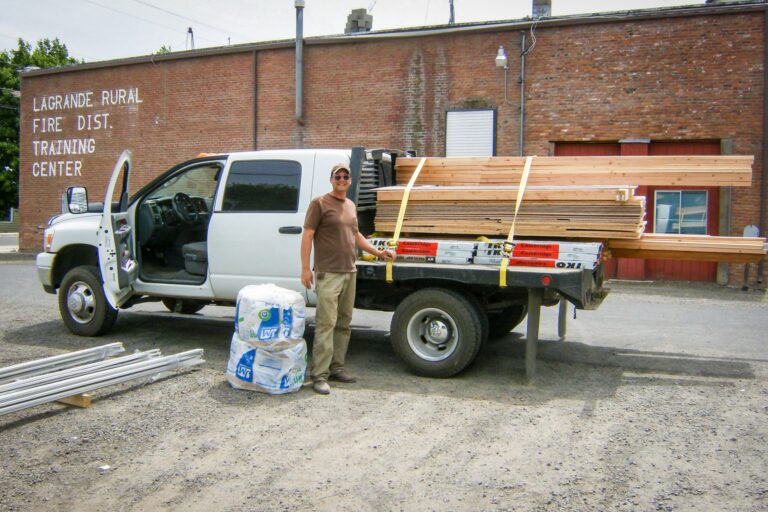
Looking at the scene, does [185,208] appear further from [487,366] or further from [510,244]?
[510,244]

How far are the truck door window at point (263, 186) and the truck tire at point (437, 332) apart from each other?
1.59m

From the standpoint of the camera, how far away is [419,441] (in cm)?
466

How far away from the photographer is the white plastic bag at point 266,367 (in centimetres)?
571

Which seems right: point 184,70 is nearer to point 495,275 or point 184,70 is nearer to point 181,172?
point 181,172

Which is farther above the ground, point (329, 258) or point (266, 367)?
point (329, 258)

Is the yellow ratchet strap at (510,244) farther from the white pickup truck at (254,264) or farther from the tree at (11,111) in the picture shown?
the tree at (11,111)

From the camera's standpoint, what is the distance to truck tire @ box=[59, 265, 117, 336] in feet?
25.9

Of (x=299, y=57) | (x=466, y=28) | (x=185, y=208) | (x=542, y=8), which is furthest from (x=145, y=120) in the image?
(x=185, y=208)

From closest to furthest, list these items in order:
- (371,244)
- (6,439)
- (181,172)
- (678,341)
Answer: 1. (6,439)
2. (371,244)
3. (181,172)
4. (678,341)

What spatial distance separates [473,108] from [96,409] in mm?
13884

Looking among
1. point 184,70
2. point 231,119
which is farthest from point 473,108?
point 184,70

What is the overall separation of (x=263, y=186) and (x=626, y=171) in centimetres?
346

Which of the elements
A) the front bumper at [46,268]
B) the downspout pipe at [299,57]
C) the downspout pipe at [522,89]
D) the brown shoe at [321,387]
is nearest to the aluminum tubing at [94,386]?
the brown shoe at [321,387]

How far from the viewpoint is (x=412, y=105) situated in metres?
18.3
